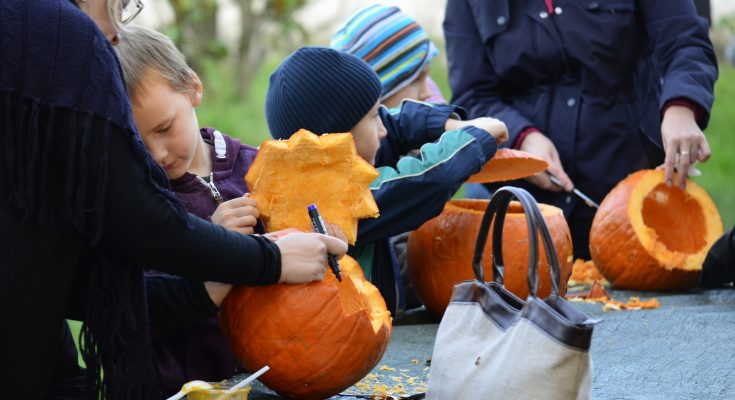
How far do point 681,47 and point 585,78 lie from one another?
0.39m

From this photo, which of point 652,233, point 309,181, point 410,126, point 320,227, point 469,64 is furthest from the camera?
point 469,64

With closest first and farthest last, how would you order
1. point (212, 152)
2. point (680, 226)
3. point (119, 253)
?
point (119, 253) < point (212, 152) < point (680, 226)

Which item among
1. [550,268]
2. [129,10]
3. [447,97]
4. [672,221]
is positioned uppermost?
[129,10]

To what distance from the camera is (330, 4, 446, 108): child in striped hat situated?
377 cm

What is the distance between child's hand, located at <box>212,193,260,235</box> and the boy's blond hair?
0.31 m

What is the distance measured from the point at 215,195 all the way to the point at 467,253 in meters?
0.90

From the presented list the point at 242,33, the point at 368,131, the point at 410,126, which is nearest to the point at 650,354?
the point at 368,131

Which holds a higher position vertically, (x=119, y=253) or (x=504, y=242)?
(x=119, y=253)

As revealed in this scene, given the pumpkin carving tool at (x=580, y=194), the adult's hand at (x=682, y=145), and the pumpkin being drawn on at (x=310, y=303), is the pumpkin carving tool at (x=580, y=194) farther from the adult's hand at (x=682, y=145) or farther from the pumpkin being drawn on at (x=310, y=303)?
the pumpkin being drawn on at (x=310, y=303)

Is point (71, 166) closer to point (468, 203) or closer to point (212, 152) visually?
point (212, 152)

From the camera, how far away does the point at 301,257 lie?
6.70ft

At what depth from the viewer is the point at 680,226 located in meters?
3.60

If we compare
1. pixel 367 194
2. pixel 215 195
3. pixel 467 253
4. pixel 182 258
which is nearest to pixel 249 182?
pixel 215 195

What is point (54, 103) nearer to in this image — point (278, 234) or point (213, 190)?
point (278, 234)
